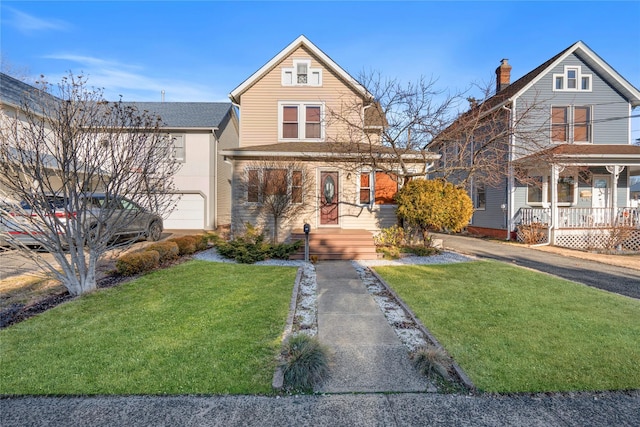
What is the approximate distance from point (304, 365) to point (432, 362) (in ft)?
4.53

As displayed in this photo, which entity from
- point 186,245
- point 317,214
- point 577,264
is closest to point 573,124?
point 577,264

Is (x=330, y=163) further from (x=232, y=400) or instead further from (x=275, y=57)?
(x=232, y=400)

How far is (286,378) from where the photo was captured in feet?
9.91

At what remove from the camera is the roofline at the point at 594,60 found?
14445mm

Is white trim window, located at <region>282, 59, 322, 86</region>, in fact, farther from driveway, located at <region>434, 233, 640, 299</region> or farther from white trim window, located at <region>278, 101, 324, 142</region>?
driveway, located at <region>434, 233, 640, 299</region>

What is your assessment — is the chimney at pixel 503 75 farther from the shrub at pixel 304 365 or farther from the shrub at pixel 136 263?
the shrub at pixel 304 365

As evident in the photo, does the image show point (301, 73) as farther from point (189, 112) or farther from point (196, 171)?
point (189, 112)

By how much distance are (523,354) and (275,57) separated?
13401mm

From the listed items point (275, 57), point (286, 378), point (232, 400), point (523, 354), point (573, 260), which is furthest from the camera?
point (275, 57)

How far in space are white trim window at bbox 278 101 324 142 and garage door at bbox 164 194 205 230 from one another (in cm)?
725

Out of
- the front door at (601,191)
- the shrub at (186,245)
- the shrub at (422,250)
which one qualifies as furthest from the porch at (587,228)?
the shrub at (186,245)

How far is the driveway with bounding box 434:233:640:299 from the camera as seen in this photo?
23.5 ft

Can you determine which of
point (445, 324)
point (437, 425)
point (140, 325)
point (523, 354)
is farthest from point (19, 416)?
point (523, 354)

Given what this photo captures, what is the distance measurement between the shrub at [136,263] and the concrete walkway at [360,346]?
437cm
